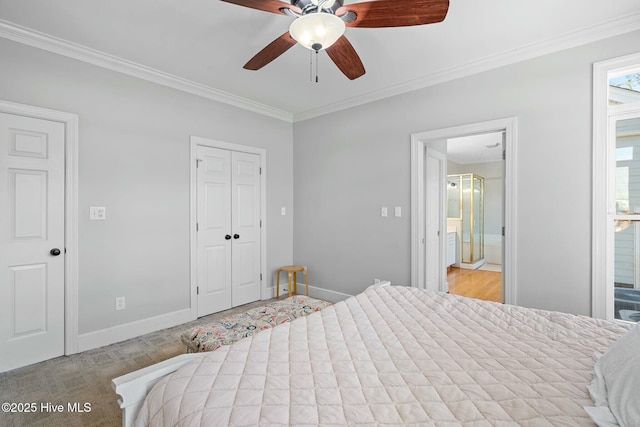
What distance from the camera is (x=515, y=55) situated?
8.91ft

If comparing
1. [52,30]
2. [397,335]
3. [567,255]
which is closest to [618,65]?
[567,255]

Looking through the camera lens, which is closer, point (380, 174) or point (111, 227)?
point (111, 227)

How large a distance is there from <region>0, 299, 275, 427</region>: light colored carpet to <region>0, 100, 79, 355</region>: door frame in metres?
0.21

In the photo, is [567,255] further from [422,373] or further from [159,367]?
[159,367]

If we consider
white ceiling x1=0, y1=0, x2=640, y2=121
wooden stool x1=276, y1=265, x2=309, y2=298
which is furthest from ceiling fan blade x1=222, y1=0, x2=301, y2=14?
wooden stool x1=276, y1=265, x2=309, y2=298

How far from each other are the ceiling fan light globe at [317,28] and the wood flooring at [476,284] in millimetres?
3887

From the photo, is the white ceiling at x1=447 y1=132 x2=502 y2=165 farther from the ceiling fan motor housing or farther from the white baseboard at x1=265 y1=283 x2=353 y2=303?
the ceiling fan motor housing

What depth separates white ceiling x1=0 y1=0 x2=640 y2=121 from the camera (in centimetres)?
216

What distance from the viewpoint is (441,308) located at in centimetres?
184

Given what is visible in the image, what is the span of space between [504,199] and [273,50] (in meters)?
2.40

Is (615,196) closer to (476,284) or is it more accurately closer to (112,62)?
(476,284)

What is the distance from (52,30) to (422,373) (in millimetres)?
3437

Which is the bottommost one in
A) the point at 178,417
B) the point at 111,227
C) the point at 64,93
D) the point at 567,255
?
the point at 178,417

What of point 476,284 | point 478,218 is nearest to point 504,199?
point 476,284
